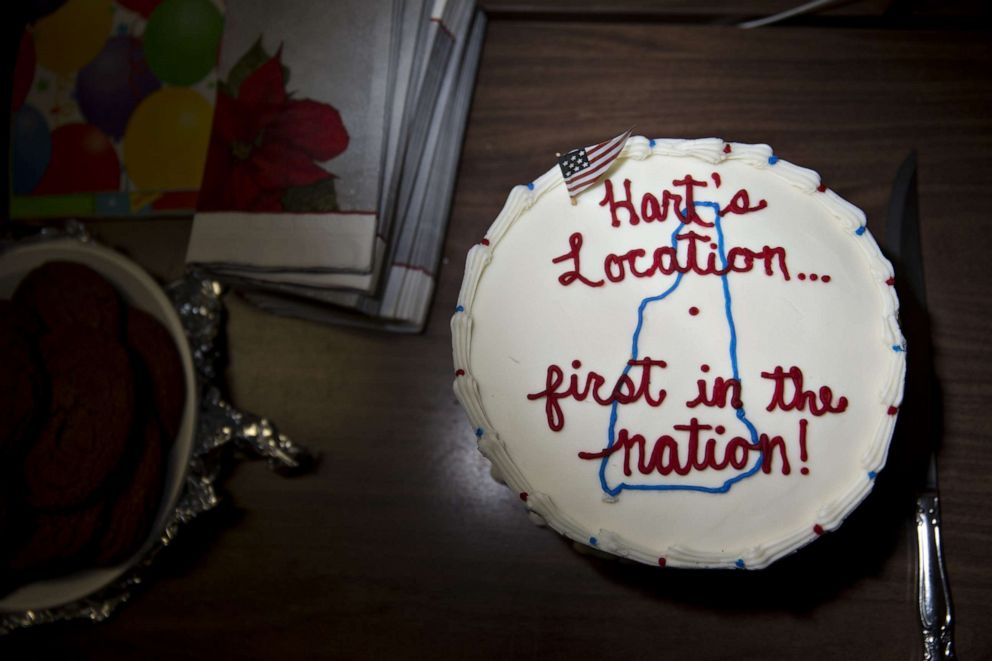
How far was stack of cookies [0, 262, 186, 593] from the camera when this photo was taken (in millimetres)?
923

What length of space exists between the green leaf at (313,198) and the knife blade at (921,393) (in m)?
0.76

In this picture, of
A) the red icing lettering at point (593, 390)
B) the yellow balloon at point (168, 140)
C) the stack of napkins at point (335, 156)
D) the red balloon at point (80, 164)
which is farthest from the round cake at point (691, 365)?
the red balloon at point (80, 164)

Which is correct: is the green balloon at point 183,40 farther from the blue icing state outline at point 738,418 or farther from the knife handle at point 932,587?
the knife handle at point 932,587

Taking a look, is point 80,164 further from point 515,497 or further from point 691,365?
point 691,365

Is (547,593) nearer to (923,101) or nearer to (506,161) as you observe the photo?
(506,161)

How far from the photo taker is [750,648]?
39.5 inches

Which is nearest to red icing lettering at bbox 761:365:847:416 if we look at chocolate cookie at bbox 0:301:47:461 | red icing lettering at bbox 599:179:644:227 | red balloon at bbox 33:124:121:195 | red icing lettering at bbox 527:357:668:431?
red icing lettering at bbox 527:357:668:431

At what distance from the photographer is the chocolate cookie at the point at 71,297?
1.01m

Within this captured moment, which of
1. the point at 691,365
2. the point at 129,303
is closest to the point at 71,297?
the point at 129,303

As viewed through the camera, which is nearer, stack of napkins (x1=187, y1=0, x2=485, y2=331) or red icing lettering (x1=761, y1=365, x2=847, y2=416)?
red icing lettering (x1=761, y1=365, x2=847, y2=416)

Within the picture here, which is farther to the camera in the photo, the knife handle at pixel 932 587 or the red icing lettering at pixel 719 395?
the knife handle at pixel 932 587

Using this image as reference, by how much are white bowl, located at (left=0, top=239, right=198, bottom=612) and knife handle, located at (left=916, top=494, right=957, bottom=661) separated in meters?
0.96

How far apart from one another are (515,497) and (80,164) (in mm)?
840

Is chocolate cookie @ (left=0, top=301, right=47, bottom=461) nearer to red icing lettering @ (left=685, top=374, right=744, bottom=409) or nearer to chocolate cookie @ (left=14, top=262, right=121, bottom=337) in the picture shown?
chocolate cookie @ (left=14, top=262, right=121, bottom=337)
